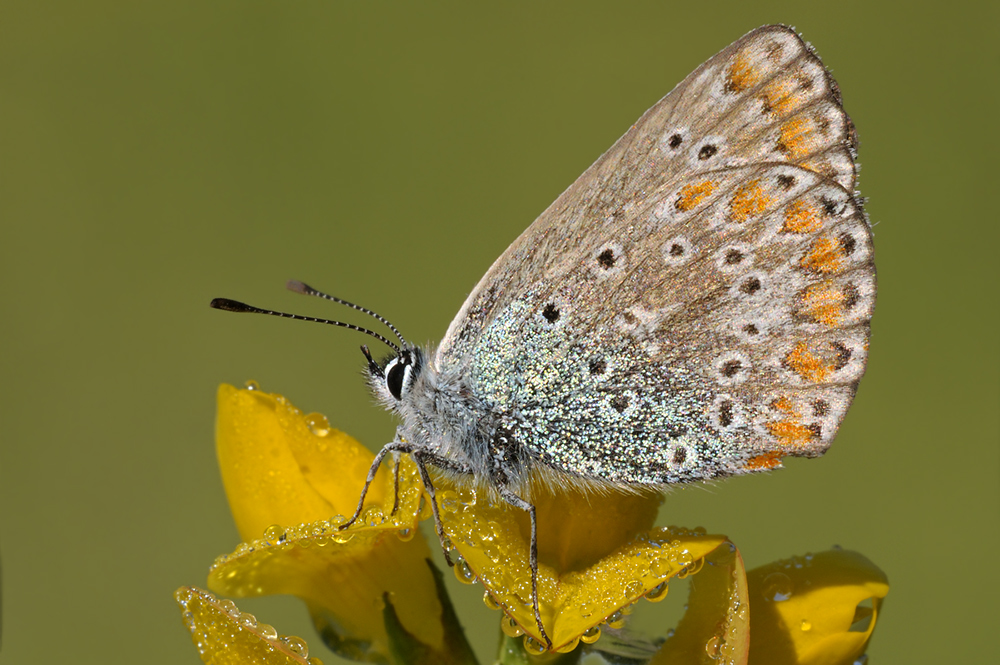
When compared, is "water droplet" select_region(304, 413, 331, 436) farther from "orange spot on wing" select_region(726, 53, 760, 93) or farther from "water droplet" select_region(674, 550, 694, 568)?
"orange spot on wing" select_region(726, 53, 760, 93)

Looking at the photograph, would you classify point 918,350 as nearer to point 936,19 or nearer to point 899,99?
point 899,99

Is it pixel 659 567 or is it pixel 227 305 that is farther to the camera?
pixel 227 305

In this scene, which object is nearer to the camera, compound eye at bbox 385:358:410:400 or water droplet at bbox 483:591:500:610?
water droplet at bbox 483:591:500:610

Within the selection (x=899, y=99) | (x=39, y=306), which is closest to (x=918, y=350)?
(x=899, y=99)

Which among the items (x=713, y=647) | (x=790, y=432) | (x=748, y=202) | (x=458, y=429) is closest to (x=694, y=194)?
(x=748, y=202)

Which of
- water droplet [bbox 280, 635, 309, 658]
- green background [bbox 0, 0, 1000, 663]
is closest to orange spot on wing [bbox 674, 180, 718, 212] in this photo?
water droplet [bbox 280, 635, 309, 658]

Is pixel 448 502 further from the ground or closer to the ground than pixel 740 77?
closer to the ground

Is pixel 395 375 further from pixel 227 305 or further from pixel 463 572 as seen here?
Answer: pixel 463 572
